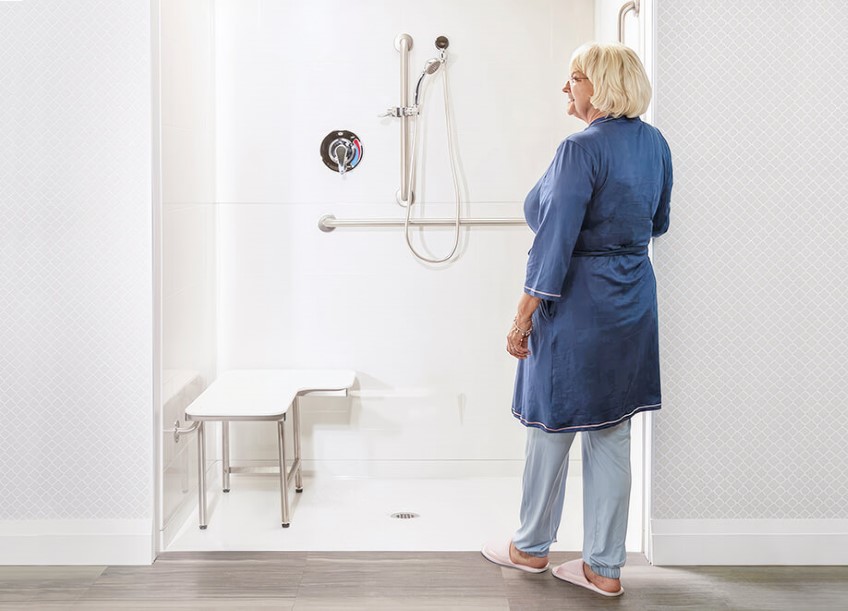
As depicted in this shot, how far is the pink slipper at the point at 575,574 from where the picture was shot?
2.70 meters

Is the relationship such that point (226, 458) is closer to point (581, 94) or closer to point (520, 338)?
point (520, 338)

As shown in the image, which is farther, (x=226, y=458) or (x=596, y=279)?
(x=226, y=458)

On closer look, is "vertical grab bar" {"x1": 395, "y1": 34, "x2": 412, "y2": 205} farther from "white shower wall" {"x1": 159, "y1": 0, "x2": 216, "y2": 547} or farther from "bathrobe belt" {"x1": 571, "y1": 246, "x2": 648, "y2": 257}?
"bathrobe belt" {"x1": 571, "y1": 246, "x2": 648, "y2": 257}

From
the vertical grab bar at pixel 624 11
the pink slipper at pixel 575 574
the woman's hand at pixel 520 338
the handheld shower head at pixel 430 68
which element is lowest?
the pink slipper at pixel 575 574

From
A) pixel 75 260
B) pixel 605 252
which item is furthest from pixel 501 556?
pixel 75 260

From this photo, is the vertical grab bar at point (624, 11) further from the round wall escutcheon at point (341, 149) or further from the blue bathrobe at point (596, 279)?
the round wall escutcheon at point (341, 149)

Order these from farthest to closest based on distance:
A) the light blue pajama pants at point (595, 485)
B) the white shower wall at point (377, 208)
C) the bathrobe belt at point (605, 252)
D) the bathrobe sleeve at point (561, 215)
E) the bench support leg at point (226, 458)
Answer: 1. the white shower wall at point (377, 208)
2. the bench support leg at point (226, 458)
3. the light blue pajama pants at point (595, 485)
4. the bathrobe belt at point (605, 252)
5. the bathrobe sleeve at point (561, 215)

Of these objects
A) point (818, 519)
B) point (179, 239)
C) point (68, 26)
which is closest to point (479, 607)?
point (818, 519)

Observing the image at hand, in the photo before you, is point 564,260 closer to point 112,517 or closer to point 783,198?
point 783,198

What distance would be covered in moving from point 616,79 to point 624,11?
2.10 feet

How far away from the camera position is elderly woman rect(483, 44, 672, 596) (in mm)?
2455

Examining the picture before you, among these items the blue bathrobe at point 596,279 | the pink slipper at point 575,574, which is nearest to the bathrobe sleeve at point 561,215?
the blue bathrobe at point 596,279

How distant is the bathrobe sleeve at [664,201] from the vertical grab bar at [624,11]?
1.79ft

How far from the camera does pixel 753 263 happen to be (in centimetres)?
284
